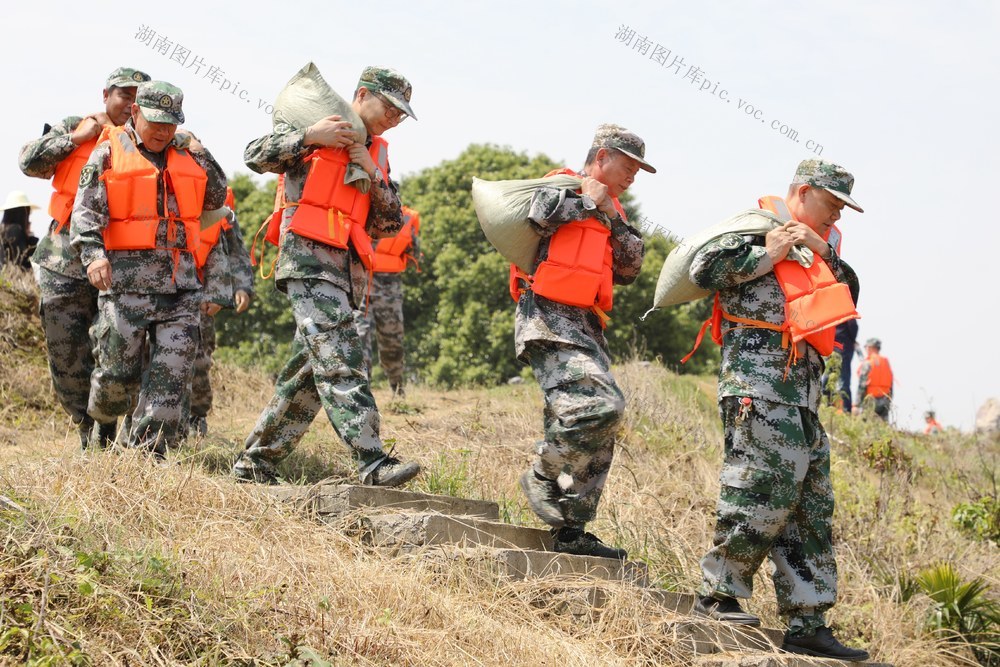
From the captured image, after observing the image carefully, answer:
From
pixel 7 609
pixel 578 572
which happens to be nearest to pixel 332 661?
pixel 7 609

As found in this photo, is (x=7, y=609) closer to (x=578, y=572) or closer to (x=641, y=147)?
(x=578, y=572)

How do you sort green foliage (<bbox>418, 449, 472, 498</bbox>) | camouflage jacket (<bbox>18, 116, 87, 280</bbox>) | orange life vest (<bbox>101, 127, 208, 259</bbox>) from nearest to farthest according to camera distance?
orange life vest (<bbox>101, 127, 208, 259</bbox>)
green foliage (<bbox>418, 449, 472, 498</bbox>)
camouflage jacket (<bbox>18, 116, 87, 280</bbox>)

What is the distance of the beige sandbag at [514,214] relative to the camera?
19.6 ft

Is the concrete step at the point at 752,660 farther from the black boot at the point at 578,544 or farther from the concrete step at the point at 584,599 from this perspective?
the black boot at the point at 578,544

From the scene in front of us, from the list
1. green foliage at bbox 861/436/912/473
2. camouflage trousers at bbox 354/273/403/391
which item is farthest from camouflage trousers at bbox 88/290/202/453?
green foliage at bbox 861/436/912/473

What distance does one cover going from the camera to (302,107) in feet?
20.1

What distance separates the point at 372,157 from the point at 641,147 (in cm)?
148

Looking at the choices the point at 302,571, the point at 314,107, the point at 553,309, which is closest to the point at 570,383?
the point at 553,309

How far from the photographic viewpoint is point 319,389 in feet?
19.4

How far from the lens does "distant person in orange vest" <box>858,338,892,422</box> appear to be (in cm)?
1805

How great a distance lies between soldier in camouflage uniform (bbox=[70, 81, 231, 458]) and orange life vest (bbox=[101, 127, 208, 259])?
0.02 metres

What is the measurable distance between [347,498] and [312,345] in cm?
82

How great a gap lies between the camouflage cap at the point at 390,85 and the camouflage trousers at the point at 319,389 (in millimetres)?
1056

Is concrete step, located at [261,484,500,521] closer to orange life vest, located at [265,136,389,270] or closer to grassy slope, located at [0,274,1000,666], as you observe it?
grassy slope, located at [0,274,1000,666]
